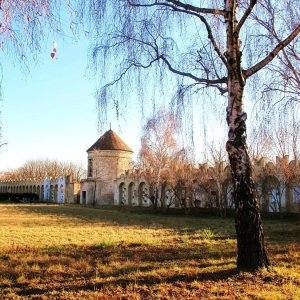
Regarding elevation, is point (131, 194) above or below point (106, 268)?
above

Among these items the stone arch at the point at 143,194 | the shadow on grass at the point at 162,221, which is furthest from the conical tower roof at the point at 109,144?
the shadow on grass at the point at 162,221

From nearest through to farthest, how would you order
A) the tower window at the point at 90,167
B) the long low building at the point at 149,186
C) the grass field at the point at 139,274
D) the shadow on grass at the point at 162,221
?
1. the grass field at the point at 139,274
2. the shadow on grass at the point at 162,221
3. the long low building at the point at 149,186
4. the tower window at the point at 90,167

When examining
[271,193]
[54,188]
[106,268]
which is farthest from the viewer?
[54,188]

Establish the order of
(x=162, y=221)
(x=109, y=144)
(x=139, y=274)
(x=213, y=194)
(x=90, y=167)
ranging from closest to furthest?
1. (x=139, y=274)
2. (x=162, y=221)
3. (x=213, y=194)
4. (x=109, y=144)
5. (x=90, y=167)

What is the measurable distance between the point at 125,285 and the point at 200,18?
4.61 meters

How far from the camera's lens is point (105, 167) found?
52.9 meters

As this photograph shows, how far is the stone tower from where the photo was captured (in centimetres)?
5281

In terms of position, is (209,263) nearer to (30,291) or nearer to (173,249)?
(173,249)

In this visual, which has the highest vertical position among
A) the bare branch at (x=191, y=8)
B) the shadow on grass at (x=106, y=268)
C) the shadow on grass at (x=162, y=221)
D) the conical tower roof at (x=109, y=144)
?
the conical tower roof at (x=109, y=144)

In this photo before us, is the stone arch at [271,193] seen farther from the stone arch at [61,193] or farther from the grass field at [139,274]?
the stone arch at [61,193]

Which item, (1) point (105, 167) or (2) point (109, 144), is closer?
(1) point (105, 167)

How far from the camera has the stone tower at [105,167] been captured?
5281 cm

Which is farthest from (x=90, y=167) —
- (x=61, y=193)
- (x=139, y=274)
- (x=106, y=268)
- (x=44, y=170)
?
(x=44, y=170)

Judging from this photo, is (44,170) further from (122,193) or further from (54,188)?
(122,193)
